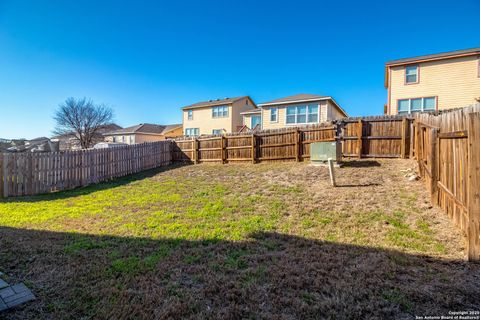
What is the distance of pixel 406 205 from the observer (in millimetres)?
5398

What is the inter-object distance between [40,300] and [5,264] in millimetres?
1396

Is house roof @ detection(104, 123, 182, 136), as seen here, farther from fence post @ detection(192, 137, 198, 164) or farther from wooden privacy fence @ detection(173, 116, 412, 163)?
wooden privacy fence @ detection(173, 116, 412, 163)

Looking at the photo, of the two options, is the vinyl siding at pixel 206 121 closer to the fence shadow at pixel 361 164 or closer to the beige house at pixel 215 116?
the beige house at pixel 215 116

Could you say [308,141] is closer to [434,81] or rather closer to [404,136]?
[404,136]

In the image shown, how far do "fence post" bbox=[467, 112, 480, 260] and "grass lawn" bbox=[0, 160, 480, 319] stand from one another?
261 millimetres

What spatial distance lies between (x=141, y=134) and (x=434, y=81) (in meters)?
37.5

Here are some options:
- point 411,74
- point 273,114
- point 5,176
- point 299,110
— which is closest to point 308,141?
point 299,110

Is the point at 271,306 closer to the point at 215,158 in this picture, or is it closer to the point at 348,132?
the point at 348,132

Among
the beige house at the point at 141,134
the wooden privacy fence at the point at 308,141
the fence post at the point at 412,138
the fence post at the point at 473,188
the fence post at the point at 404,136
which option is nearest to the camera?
the fence post at the point at 473,188

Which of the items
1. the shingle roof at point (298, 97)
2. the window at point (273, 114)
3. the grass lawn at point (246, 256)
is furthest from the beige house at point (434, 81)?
the grass lawn at point (246, 256)

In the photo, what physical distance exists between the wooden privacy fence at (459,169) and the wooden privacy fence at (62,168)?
12189mm

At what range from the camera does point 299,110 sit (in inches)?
777

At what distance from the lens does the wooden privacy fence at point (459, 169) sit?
298 cm

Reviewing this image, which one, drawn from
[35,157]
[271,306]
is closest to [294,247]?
[271,306]
